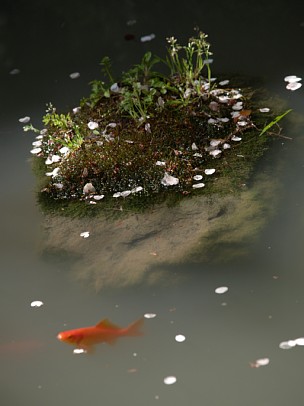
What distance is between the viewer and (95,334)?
2152mm

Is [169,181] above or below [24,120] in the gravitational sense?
below

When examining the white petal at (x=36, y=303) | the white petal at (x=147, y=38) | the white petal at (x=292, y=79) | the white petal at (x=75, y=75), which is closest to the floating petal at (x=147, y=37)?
the white petal at (x=147, y=38)

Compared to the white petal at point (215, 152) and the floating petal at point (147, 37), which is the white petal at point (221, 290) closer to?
the white petal at point (215, 152)

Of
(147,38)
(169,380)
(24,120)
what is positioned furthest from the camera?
(147,38)

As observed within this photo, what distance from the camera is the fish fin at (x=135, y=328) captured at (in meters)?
2.17

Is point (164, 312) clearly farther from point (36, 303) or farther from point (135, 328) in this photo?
point (36, 303)

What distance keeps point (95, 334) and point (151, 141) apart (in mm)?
1107

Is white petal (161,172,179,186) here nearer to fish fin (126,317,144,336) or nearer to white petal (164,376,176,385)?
fish fin (126,317,144,336)

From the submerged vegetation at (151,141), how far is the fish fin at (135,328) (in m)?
0.66

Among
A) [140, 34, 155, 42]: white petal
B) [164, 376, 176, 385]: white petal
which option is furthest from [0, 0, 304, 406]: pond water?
[140, 34, 155, 42]: white petal

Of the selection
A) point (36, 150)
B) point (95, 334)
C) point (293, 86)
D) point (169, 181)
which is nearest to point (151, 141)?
point (169, 181)

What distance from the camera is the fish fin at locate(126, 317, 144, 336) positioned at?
2175 millimetres

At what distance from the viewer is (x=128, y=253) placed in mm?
2494

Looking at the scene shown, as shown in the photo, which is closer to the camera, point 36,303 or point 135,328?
point 135,328
